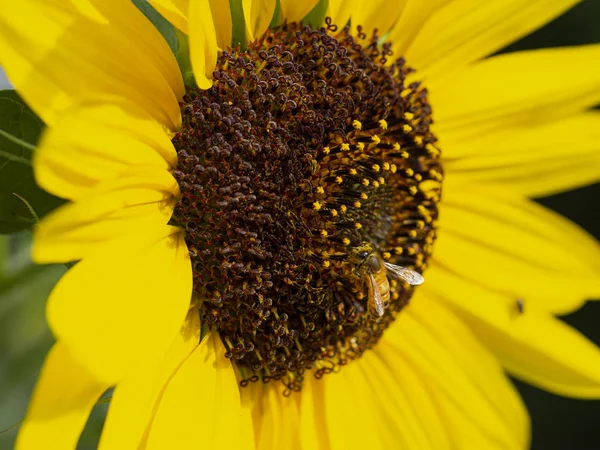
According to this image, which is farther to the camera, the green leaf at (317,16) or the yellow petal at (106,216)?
the green leaf at (317,16)

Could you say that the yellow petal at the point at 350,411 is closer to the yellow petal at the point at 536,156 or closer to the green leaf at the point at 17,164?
the yellow petal at the point at 536,156

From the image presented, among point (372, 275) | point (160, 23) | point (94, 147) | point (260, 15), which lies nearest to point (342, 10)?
point (260, 15)

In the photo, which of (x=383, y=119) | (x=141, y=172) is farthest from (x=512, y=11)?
(x=141, y=172)

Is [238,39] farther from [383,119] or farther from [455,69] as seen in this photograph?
[455,69]

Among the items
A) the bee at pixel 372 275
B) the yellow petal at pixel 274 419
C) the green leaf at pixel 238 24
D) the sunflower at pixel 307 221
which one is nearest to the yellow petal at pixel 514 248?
the sunflower at pixel 307 221

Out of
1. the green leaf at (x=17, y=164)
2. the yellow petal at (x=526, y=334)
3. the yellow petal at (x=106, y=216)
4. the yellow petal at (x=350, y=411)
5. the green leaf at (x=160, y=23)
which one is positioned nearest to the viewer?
the yellow petal at (x=106, y=216)

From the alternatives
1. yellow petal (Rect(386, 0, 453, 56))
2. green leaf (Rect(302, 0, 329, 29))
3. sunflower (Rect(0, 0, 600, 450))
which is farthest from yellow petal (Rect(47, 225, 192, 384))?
yellow petal (Rect(386, 0, 453, 56))
